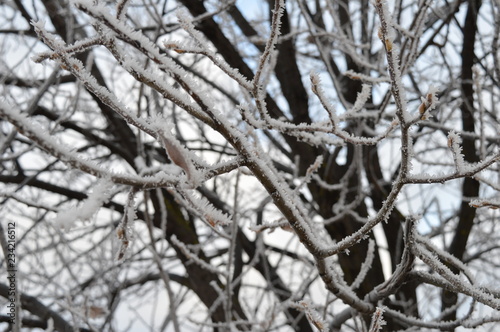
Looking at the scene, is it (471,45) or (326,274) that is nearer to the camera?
(326,274)

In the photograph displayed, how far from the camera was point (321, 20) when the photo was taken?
408cm

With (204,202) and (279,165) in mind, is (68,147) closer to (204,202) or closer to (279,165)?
(204,202)

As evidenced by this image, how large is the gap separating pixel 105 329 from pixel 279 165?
6.93 feet

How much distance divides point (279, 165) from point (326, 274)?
10.3 ft

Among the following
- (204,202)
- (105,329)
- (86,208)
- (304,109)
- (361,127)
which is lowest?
(86,208)

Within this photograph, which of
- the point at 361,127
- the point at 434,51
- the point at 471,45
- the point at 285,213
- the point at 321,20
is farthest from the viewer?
the point at 434,51

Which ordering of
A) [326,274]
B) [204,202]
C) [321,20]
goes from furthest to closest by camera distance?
[321,20] < [326,274] < [204,202]

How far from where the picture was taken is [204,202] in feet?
2.92

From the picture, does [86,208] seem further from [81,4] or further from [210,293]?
[210,293]

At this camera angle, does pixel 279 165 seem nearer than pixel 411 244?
No

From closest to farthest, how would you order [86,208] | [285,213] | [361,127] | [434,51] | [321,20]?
[86,208]
[285,213]
[361,127]
[321,20]
[434,51]

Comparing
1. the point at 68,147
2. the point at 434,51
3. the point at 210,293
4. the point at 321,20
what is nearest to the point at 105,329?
the point at 210,293

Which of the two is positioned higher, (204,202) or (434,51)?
(434,51)

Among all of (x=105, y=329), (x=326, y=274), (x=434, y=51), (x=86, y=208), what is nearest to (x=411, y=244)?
(x=326, y=274)
